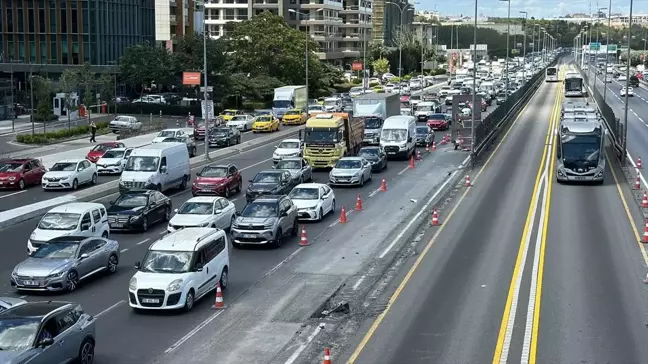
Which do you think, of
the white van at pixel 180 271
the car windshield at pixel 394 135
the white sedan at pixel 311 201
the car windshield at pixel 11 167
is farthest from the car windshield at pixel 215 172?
the white van at pixel 180 271

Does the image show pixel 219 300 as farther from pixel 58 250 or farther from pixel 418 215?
pixel 418 215

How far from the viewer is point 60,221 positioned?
94.5 feet

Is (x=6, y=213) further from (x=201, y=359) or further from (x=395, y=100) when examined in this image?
(x=395, y=100)

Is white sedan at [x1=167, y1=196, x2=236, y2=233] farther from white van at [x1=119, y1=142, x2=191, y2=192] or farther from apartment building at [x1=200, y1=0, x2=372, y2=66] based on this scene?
apartment building at [x1=200, y1=0, x2=372, y2=66]

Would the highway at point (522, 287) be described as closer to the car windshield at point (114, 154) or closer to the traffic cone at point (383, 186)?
the traffic cone at point (383, 186)

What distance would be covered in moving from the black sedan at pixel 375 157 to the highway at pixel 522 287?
7589 millimetres

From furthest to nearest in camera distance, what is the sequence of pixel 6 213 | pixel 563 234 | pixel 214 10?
pixel 214 10 < pixel 6 213 < pixel 563 234

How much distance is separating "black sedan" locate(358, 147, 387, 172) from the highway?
24.9 ft

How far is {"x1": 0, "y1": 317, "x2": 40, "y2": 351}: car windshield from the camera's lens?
16281 mm

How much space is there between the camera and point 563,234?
31.4 metres

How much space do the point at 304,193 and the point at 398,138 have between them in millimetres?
19191

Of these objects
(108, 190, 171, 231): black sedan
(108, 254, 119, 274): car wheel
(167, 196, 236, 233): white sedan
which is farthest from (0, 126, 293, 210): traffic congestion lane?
(108, 254, 119, 274): car wheel

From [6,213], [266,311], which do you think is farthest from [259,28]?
[266,311]

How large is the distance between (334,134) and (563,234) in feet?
62.5
